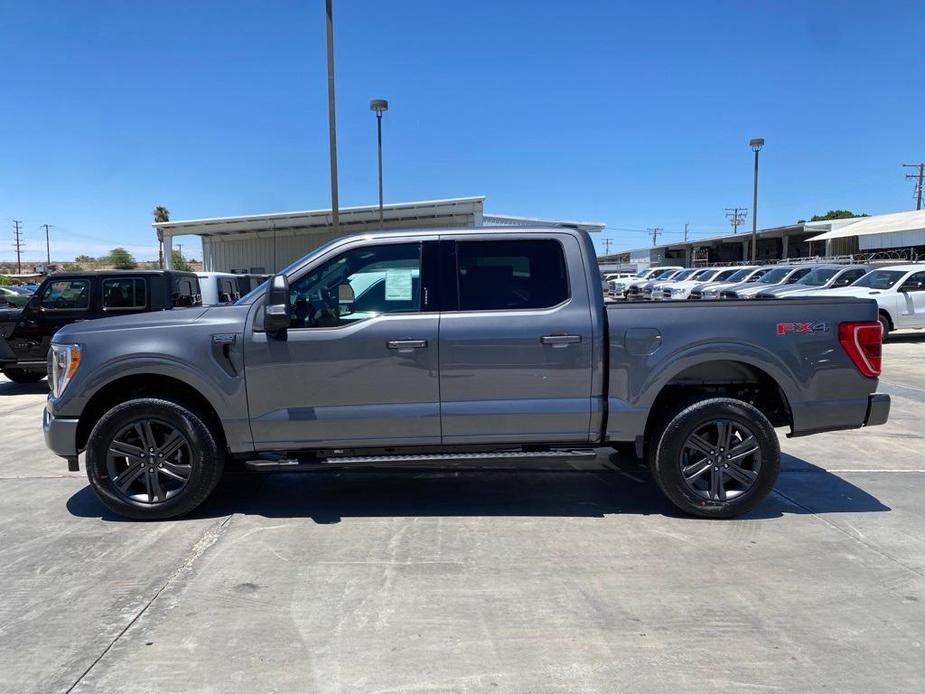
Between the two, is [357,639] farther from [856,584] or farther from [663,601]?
[856,584]

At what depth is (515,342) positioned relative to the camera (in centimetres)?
471

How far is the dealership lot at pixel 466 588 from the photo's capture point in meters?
3.12

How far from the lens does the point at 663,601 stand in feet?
12.3

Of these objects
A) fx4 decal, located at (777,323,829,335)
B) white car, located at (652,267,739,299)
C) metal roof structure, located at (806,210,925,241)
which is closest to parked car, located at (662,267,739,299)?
white car, located at (652,267,739,299)

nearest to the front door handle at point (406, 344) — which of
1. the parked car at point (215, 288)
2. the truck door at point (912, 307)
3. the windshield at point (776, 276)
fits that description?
the parked car at point (215, 288)

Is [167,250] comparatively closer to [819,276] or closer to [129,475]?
[819,276]

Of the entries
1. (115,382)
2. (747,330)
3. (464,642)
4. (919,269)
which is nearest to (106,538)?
(115,382)

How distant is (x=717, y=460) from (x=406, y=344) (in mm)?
2350

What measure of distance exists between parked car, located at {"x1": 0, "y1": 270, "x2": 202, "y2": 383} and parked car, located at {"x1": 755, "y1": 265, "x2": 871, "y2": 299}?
13524 mm

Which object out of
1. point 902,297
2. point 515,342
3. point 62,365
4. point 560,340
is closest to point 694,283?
point 902,297

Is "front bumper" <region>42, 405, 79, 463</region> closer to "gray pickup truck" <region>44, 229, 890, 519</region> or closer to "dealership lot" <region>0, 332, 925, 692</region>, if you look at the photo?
"gray pickup truck" <region>44, 229, 890, 519</region>

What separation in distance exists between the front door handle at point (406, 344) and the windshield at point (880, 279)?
52.2ft

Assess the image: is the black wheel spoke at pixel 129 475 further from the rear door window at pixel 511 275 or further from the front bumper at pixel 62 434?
the rear door window at pixel 511 275

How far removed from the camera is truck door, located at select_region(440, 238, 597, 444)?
4.72m
